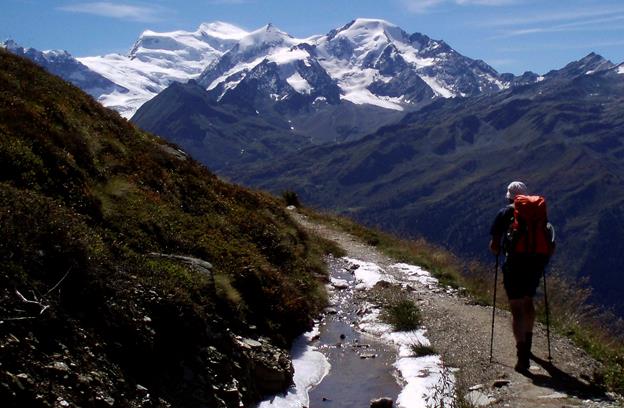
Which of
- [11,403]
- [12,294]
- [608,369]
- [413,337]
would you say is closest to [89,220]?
[12,294]

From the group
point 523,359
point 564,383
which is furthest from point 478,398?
point 523,359

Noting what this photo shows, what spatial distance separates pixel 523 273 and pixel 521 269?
3.4 inches

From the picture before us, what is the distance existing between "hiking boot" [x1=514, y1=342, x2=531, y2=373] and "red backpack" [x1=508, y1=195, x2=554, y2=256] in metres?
1.54

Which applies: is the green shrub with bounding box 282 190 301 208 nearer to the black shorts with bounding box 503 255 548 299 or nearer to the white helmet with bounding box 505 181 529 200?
the white helmet with bounding box 505 181 529 200

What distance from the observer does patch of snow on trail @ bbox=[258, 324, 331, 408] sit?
1008 centimetres

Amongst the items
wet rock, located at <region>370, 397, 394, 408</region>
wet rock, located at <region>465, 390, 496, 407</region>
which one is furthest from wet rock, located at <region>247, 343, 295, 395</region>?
wet rock, located at <region>465, 390, 496, 407</region>

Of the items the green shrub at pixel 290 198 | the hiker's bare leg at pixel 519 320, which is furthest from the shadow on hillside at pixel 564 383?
the green shrub at pixel 290 198

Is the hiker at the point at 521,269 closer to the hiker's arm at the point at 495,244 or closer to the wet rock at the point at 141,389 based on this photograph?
the hiker's arm at the point at 495,244

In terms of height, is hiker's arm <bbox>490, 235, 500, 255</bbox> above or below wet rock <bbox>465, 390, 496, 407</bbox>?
above

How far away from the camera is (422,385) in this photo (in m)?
10.7

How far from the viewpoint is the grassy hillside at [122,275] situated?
7055 mm

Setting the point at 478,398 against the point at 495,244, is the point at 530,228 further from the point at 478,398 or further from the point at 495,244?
the point at 478,398

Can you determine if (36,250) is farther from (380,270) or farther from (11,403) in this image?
(380,270)

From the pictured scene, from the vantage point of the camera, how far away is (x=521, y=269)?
10.8m
